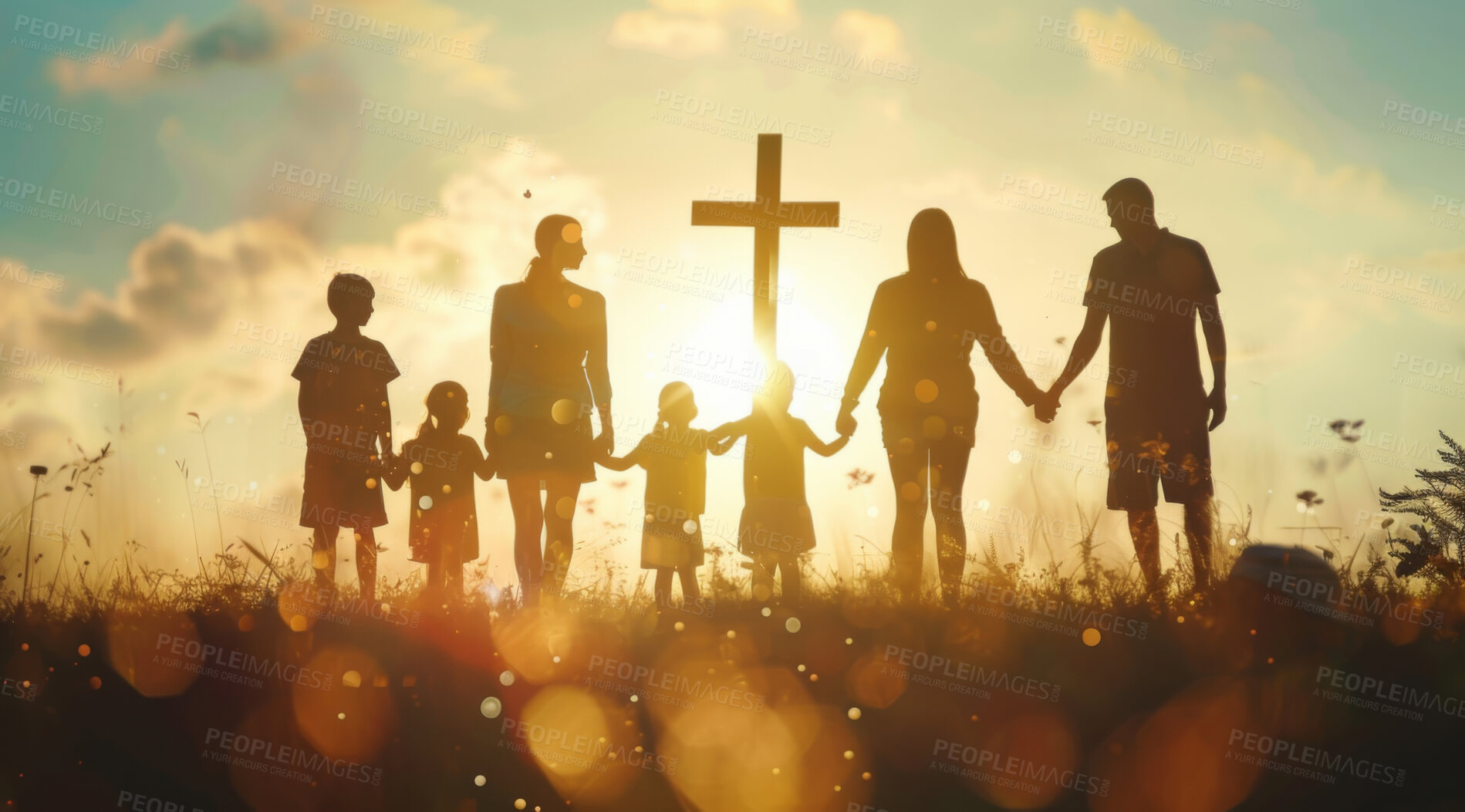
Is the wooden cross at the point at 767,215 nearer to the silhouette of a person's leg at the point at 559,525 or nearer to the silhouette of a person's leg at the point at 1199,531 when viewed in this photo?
the silhouette of a person's leg at the point at 559,525

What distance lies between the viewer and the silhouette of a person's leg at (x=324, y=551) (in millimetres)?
7659

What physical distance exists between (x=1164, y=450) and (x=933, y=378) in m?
1.53

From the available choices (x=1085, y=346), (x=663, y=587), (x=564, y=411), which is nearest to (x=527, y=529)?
(x=564, y=411)

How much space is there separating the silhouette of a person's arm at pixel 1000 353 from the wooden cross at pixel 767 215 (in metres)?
1.81

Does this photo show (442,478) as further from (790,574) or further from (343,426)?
(790,574)

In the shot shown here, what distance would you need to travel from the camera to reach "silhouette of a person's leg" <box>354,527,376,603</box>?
299 inches

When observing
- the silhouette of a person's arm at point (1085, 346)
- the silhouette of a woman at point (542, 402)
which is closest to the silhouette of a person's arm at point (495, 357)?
the silhouette of a woman at point (542, 402)

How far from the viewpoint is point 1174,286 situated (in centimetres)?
695

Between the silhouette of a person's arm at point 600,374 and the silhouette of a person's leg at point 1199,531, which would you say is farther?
the silhouette of a person's arm at point 600,374

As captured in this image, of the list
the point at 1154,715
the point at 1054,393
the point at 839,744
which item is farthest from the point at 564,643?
the point at 1054,393

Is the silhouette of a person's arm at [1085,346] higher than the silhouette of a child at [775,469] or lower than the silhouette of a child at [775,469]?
higher

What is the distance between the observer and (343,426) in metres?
7.87

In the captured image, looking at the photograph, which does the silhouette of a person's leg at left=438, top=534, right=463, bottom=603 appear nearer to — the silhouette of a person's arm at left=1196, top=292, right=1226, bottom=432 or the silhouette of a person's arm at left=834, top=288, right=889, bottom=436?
the silhouette of a person's arm at left=834, top=288, right=889, bottom=436

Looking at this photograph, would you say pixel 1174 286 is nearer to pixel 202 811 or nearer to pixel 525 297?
pixel 525 297
